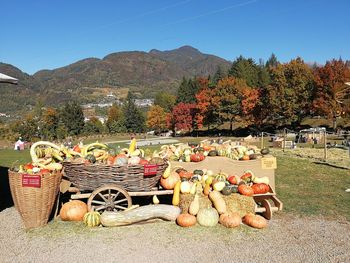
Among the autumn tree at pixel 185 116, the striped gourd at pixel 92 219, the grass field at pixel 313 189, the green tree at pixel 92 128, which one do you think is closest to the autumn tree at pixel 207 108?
the autumn tree at pixel 185 116

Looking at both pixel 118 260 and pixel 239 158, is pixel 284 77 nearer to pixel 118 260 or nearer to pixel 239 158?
pixel 239 158

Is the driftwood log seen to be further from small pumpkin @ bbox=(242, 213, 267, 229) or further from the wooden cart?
small pumpkin @ bbox=(242, 213, 267, 229)

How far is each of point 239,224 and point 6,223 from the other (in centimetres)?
442

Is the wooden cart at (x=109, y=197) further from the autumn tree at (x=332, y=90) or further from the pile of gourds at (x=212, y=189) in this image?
the autumn tree at (x=332, y=90)

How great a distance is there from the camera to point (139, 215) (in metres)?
7.12

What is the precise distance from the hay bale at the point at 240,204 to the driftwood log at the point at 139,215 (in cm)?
98

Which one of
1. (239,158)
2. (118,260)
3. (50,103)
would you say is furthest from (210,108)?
(50,103)

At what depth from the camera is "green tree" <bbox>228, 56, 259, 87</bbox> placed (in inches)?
2785

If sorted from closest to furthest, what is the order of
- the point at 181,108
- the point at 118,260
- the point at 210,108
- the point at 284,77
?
the point at 118,260, the point at 284,77, the point at 210,108, the point at 181,108

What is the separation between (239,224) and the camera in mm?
7078

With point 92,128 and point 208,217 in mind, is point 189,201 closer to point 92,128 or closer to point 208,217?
point 208,217

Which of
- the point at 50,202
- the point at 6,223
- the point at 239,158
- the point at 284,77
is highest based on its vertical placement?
the point at 284,77

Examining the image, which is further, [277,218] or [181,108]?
[181,108]

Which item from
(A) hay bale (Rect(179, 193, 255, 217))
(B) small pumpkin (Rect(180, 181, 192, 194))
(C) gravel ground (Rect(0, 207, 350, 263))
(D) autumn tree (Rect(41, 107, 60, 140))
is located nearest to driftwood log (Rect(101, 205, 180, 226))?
(C) gravel ground (Rect(0, 207, 350, 263))
